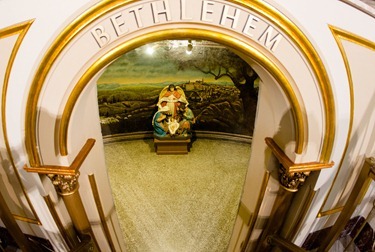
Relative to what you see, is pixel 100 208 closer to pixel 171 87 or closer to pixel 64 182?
pixel 64 182

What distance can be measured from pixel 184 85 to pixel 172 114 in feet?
3.36

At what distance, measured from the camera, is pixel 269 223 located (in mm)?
3334

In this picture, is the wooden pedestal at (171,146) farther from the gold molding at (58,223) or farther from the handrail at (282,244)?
the handrail at (282,244)

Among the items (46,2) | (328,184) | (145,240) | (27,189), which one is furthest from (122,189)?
(46,2)

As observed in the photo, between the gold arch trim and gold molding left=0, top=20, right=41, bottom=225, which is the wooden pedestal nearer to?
gold molding left=0, top=20, right=41, bottom=225

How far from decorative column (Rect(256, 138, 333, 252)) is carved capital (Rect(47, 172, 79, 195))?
1.93m

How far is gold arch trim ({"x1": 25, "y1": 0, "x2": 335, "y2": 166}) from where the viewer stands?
1870 millimetres

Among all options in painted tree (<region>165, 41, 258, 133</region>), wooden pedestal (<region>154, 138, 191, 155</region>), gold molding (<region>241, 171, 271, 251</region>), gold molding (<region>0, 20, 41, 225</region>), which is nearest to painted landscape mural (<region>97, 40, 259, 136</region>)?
painted tree (<region>165, 41, 258, 133</region>)

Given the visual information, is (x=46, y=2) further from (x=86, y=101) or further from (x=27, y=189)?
(x=27, y=189)

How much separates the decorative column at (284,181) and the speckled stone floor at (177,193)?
1779 millimetres

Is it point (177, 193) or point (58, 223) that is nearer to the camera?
point (58, 223)

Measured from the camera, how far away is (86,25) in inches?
74.6

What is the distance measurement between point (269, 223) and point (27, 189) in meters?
2.74

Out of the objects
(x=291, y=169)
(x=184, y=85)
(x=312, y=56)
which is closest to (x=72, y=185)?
(x=291, y=169)
